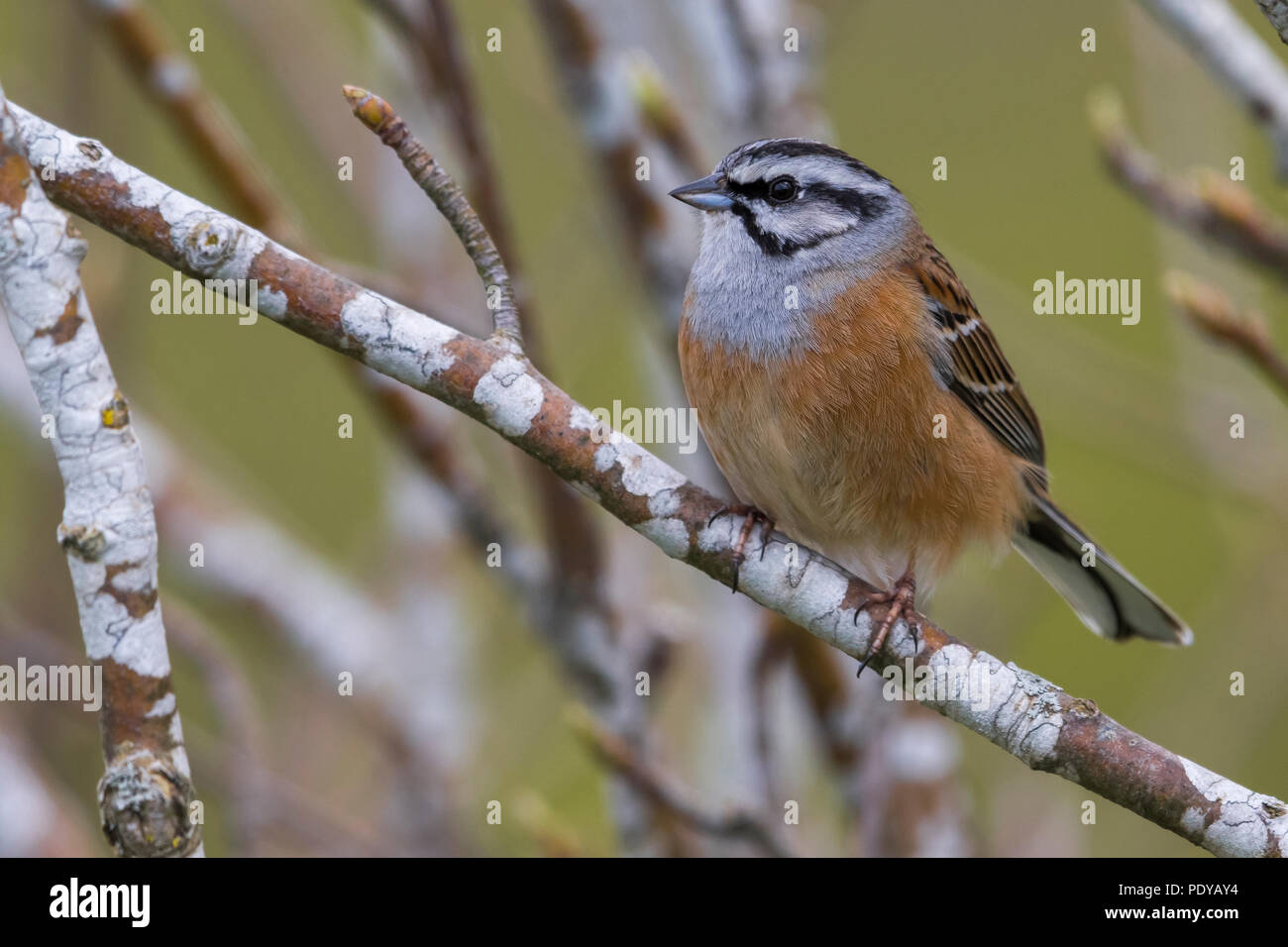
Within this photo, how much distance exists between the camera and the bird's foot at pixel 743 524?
306cm

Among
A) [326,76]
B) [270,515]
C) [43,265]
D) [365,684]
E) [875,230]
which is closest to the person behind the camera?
[43,265]

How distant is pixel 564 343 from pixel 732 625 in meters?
1.83

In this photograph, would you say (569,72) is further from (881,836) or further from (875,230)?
(881,836)

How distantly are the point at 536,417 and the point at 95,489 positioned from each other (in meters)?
0.85

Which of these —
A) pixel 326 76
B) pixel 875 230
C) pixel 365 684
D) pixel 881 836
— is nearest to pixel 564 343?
pixel 326 76

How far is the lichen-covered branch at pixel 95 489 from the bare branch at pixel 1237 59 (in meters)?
2.85

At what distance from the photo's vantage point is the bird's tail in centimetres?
428

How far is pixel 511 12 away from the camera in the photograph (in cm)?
693

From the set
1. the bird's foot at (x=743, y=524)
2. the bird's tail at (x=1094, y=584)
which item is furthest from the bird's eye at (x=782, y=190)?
the bird's tail at (x=1094, y=584)

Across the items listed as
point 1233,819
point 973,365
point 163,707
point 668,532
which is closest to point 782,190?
→ point 973,365

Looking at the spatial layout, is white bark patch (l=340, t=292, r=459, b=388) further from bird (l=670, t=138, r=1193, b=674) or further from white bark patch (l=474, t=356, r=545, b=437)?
bird (l=670, t=138, r=1193, b=674)
